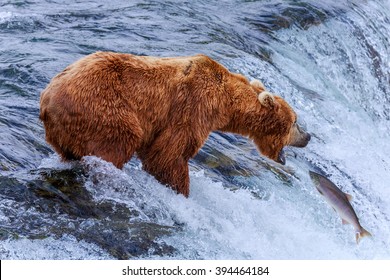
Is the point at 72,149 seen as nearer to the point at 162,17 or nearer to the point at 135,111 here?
the point at 135,111

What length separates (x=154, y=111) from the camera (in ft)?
20.3

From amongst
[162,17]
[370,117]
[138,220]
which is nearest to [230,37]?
[162,17]

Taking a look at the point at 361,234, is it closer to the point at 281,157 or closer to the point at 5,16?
the point at 281,157

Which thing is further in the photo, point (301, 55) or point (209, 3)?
point (209, 3)

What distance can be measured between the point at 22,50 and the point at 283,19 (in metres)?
4.22

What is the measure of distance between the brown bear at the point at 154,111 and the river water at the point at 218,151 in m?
0.19

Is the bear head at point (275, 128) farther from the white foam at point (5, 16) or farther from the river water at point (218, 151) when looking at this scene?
the white foam at point (5, 16)

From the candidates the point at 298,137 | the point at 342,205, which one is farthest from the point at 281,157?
the point at 342,205

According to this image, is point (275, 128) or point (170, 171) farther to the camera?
point (275, 128)

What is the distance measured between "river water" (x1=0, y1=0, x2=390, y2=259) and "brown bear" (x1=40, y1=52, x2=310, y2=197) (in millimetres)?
186

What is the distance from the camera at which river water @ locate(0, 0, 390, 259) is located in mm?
5652

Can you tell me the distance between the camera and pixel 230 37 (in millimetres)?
10758

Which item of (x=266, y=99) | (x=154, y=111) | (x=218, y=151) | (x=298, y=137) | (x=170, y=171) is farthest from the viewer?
→ (x=218, y=151)

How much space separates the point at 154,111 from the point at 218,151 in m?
1.66
